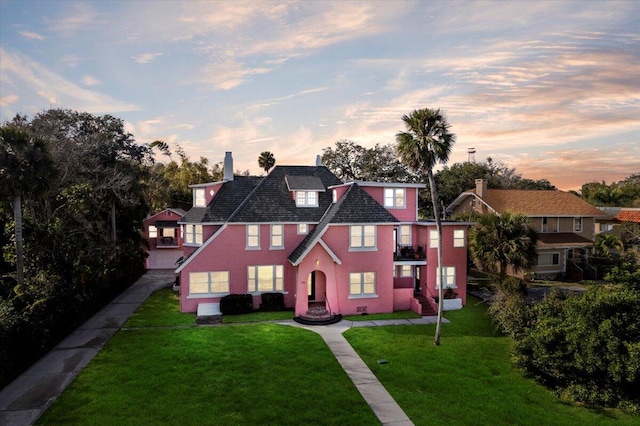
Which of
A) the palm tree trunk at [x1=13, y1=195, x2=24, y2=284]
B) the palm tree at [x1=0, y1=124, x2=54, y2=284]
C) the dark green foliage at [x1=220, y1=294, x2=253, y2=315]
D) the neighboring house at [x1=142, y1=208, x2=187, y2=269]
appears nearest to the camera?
the palm tree at [x1=0, y1=124, x2=54, y2=284]

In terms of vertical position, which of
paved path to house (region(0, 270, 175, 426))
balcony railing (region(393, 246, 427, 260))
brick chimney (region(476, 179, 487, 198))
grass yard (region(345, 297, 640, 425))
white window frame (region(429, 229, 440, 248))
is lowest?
grass yard (region(345, 297, 640, 425))

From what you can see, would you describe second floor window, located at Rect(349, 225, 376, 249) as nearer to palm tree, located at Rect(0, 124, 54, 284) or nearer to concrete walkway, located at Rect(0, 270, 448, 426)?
concrete walkway, located at Rect(0, 270, 448, 426)

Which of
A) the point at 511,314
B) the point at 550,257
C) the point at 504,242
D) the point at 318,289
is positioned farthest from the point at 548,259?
the point at 318,289

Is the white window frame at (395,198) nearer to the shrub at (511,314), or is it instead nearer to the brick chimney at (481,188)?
the shrub at (511,314)

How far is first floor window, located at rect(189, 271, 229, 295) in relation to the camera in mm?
25672

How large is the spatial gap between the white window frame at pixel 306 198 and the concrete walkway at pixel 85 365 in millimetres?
8767

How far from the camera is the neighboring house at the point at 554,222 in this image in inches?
1491

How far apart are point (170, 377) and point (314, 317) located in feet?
32.6

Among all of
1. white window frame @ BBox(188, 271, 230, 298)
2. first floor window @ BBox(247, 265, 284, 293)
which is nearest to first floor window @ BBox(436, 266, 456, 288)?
first floor window @ BBox(247, 265, 284, 293)

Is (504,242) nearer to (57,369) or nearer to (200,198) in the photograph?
(200,198)

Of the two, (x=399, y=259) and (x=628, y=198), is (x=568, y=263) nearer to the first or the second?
(x=399, y=259)

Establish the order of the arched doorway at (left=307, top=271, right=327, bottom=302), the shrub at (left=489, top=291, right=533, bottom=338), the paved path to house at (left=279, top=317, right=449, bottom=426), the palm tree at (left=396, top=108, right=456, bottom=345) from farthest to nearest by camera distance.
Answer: the arched doorway at (left=307, top=271, right=327, bottom=302)
the shrub at (left=489, top=291, right=533, bottom=338)
the palm tree at (left=396, top=108, right=456, bottom=345)
the paved path to house at (left=279, top=317, right=449, bottom=426)

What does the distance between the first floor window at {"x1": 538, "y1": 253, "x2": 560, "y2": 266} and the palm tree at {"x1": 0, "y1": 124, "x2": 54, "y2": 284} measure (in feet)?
134

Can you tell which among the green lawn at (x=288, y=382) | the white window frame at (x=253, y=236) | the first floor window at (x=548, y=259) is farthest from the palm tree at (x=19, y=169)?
the first floor window at (x=548, y=259)
